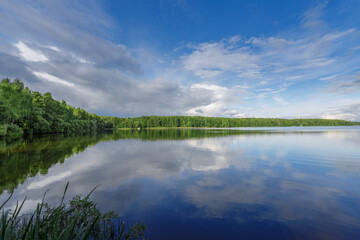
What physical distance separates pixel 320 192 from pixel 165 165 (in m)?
12.1

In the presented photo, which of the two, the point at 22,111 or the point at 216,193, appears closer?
the point at 216,193

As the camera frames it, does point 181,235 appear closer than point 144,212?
Yes

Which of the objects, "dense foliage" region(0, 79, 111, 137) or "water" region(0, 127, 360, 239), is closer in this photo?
"water" region(0, 127, 360, 239)

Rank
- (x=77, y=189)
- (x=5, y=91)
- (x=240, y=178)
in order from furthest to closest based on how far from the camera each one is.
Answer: (x=5, y=91) < (x=240, y=178) < (x=77, y=189)

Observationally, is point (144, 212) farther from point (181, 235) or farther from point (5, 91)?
point (5, 91)

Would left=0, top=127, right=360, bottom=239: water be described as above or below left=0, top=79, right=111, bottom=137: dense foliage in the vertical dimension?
below

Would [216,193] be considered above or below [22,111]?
below

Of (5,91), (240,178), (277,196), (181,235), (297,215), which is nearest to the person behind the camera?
(181,235)

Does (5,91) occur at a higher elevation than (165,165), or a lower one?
higher

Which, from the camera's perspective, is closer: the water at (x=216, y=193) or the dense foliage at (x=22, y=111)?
the water at (x=216, y=193)

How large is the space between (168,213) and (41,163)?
52.7 ft

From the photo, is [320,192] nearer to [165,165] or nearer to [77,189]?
[165,165]

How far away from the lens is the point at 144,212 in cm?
837

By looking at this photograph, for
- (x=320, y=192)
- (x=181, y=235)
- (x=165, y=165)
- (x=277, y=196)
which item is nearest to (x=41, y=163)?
(x=165, y=165)
